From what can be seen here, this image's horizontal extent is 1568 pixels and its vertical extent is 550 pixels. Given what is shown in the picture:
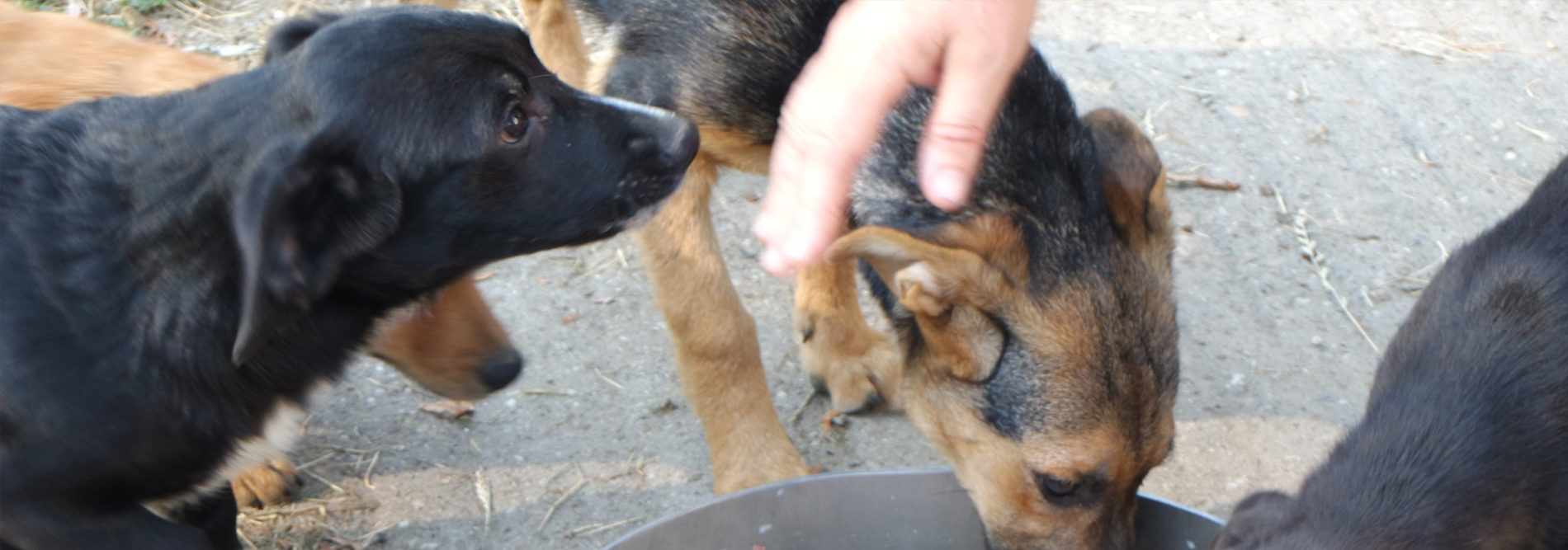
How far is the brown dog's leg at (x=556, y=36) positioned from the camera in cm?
562

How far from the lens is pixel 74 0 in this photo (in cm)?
648

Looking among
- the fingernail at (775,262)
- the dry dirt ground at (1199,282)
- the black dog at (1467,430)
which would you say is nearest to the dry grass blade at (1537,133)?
the dry dirt ground at (1199,282)

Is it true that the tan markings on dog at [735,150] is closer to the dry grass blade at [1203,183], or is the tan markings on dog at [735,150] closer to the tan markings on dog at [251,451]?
the tan markings on dog at [251,451]

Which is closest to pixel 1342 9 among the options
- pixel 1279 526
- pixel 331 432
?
pixel 1279 526

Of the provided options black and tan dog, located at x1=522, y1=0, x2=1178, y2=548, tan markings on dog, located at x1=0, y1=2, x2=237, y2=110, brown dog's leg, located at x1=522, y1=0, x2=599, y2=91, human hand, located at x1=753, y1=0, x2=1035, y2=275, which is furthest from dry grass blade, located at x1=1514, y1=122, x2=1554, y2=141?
tan markings on dog, located at x1=0, y1=2, x2=237, y2=110

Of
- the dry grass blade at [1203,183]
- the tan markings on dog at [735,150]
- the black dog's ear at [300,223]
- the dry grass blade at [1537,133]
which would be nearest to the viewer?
the black dog's ear at [300,223]

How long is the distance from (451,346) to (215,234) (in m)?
0.91

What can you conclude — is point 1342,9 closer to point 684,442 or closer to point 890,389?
point 890,389

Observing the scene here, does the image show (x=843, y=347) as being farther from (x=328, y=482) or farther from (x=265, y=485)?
(x=265, y=485)

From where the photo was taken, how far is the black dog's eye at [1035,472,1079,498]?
359cm

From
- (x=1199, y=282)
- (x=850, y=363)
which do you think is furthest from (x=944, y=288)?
(x=1199, y=282)

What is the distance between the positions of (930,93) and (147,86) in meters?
2.49

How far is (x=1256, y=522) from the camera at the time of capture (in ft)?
9.52

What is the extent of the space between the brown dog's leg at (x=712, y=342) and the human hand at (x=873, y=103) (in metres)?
2.26
